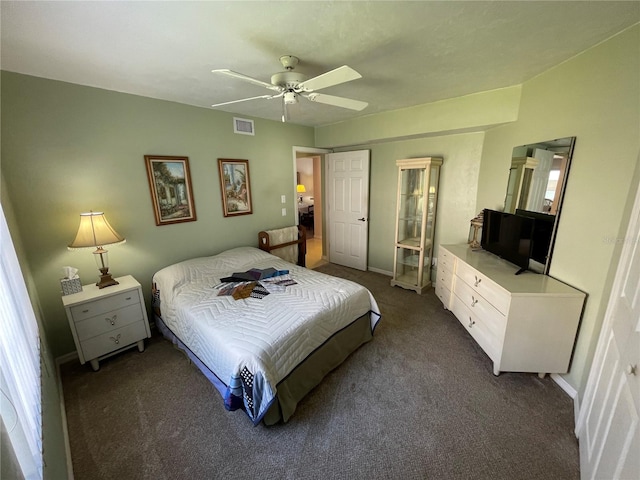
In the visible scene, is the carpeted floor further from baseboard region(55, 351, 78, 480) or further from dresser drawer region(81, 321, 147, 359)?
dresser drawer region(81, 321, 147, 359)

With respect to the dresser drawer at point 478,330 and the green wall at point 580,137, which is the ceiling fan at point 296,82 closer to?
the green wall at point 580,137

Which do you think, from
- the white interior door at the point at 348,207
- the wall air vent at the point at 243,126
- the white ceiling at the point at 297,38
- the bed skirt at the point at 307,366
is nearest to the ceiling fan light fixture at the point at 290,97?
the white ceiling at the point at 297,38

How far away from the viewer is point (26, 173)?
1.96 m

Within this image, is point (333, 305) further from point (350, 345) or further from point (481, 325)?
point (481, 325)

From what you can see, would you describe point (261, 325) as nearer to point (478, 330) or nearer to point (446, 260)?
point (478, 330)

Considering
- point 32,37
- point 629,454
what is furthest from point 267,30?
point 629,454

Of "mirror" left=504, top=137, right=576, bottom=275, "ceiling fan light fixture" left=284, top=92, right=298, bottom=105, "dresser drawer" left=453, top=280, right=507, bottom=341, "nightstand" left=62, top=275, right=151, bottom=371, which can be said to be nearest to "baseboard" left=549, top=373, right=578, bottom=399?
"dresser drawer" left=453, top=280, right=507, bottom=341

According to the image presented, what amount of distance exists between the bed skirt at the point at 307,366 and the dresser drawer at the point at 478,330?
922 mm

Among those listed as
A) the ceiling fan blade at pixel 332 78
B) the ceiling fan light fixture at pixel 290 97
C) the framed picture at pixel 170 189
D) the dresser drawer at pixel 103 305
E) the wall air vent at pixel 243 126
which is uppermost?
the wall air vent at pixel 243 126

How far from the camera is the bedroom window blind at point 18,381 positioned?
73 centimetres

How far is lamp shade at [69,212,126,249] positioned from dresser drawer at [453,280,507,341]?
10.6 ft

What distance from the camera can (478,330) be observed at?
2.19 m

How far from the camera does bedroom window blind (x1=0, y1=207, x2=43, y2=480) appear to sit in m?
0.73

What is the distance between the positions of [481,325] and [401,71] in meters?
2.25
